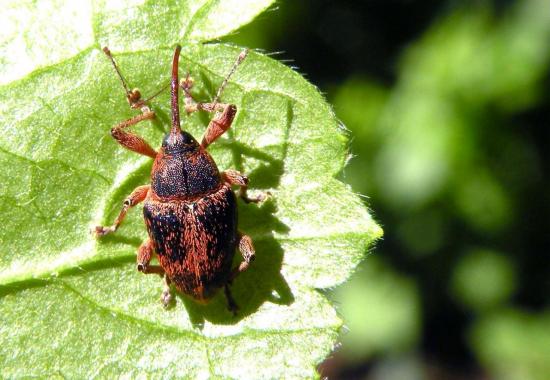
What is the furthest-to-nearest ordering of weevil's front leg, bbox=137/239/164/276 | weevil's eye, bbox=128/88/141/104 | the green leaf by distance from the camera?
weevil's front leg, bbox=137/239/164/276 → weevil's eye, bbox=128/88/141/104 → the green leaf

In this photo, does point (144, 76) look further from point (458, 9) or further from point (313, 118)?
point (458, 9)

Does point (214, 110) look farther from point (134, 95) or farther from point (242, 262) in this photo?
point (242, 262)

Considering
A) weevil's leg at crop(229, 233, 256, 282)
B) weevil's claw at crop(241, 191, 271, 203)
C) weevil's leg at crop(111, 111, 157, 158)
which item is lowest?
weevil's leg at crop(229, 233, 256, 282)

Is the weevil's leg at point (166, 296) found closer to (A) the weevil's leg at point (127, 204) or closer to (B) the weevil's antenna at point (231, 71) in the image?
(A) the weevil's leg at point (127, 204)

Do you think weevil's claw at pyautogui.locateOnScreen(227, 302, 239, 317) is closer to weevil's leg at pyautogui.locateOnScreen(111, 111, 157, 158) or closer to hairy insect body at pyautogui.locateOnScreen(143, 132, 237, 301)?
hairy insect body at pyautogui.locateOnScreen(143, 132, 237, 301)

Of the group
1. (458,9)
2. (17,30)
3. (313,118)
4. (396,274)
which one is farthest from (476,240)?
(17,30)

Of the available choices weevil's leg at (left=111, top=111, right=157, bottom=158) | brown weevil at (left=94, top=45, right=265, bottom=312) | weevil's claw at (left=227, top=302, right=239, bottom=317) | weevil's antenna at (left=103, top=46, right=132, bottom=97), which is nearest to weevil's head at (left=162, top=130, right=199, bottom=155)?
brown weevil at (left=94, top=45, right=265, bottom=312)

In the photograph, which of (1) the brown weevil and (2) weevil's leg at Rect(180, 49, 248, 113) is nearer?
(2) weevil's leg at Rect(180, 49, 248, 113)

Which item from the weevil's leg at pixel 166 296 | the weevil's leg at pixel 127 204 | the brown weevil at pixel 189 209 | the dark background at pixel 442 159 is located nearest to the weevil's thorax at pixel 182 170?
the brown weevil at pixel 189 209

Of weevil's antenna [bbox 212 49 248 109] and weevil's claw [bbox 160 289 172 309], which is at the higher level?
weevil's antenna [bbox 212 49 248 109]
